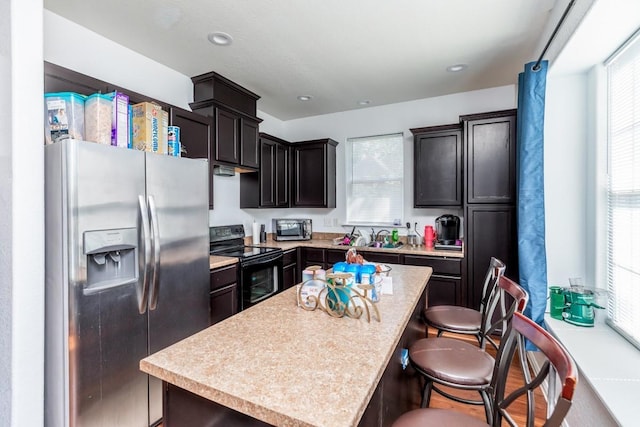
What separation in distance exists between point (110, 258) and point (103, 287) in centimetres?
16

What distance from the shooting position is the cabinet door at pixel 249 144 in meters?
3.26

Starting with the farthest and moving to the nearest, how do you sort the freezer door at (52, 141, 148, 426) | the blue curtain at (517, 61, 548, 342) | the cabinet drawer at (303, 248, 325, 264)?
the cabinet drawer at (303, 248, 325, 264), the blue curtain at (517, 61, 548, 342), the freezer door at (52, 141, 148, 426)

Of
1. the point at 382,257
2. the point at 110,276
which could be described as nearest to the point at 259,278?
the point at 382,257

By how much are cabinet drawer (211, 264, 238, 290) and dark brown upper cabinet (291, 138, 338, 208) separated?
1.71 m

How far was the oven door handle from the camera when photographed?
2839 mm

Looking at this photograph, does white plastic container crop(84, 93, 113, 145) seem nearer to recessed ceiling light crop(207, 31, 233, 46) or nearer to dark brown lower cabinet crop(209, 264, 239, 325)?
recessed ceiling light crop(207, 31, 233, 46)

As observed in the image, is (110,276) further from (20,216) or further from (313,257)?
(313,257)

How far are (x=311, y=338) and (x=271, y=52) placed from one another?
246 cm

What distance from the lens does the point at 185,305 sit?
6.83ft

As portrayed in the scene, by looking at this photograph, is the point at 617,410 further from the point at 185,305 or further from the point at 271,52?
the point at 271,52

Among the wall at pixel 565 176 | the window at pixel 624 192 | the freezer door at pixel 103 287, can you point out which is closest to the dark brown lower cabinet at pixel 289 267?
the freezer door at pixel 103 287

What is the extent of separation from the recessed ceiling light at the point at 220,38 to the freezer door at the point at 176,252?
3.37 ft

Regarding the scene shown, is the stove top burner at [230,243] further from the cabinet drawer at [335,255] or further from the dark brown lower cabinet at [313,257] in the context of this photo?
the cabinet drawer at [335,255]

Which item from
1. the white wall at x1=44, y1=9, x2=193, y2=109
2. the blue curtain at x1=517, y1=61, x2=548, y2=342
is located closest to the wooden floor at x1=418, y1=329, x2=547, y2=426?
the blue curtain at x1=517, y1=61, x2=548, y2=342
